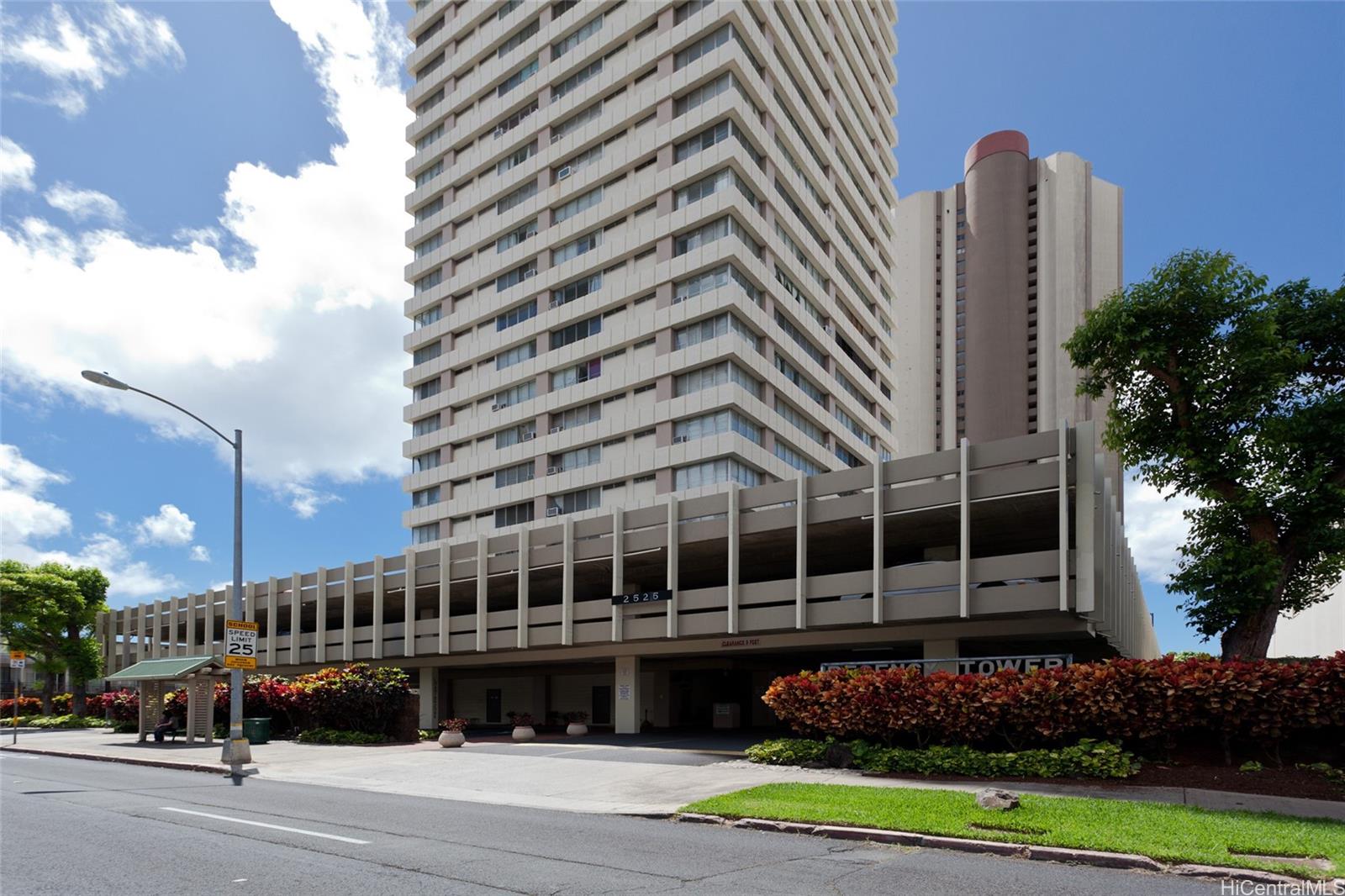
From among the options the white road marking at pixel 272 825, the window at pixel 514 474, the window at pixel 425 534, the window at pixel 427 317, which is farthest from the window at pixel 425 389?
the white road marking at pixel 272 825

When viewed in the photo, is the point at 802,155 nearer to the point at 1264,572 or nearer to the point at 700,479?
the point at 700,479

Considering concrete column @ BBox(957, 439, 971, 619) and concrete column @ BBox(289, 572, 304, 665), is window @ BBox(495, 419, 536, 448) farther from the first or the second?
concrete column @ BBox(957, 439, 971, 619)

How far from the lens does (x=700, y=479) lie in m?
46.2

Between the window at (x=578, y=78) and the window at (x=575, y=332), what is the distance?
15.0 metres

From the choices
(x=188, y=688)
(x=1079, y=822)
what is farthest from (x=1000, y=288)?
(x=1079, y=822)

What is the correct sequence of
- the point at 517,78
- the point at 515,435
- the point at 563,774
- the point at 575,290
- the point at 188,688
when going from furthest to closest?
the point at 517,78, the point at 515,435, the point at 575,290, the point at 188,688, the point at 563,774

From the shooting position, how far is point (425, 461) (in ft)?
204

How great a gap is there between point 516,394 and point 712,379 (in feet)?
47.7

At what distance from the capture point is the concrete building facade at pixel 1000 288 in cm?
11562

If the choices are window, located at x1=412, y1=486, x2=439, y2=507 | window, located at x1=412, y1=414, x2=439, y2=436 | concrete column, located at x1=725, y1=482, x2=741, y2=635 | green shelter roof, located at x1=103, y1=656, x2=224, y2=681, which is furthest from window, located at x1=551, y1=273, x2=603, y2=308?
green shelter roof, located at x1=103, y1=656, x2=224, y2=681

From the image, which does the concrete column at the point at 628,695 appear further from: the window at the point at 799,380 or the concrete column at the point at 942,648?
the window at the point at 799,380

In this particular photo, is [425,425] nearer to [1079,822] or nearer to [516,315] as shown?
[516,315]

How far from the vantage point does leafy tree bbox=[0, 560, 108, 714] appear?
64125 millimetres

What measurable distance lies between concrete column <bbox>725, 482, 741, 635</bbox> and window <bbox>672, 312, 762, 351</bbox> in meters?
15.2
